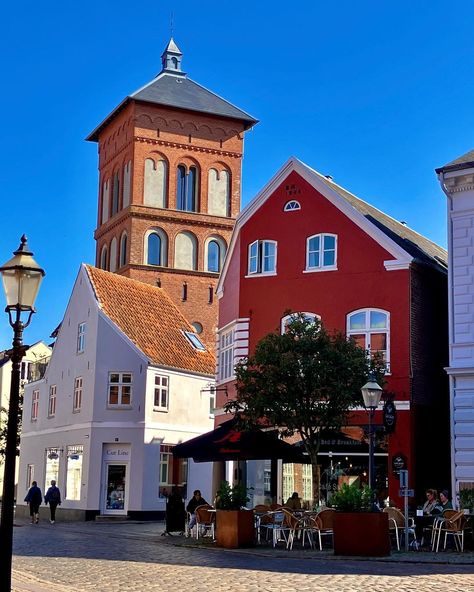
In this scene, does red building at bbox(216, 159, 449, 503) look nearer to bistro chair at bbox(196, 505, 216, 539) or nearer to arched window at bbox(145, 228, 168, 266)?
bistro chair at bbox(196, 505, 216, 539)

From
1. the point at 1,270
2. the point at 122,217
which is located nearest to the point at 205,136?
the point at 122,217

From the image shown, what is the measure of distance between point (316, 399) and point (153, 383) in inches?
658

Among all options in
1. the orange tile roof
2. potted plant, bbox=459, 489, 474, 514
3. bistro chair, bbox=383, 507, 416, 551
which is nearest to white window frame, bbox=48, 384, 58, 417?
the orange tile roof

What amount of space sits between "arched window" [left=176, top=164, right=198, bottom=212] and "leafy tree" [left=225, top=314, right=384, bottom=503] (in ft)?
134

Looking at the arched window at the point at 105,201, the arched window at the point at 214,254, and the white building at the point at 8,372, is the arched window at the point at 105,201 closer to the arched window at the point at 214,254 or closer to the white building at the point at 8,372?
the arched window at the point at 214,254

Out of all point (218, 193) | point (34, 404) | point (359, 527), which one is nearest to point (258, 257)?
point (359, 527)

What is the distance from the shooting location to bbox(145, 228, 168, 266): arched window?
6638 cm

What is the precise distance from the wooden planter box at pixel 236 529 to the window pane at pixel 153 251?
44.0m

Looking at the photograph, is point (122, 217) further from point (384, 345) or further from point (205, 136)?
point (384, 345)

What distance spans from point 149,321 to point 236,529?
80.7ft

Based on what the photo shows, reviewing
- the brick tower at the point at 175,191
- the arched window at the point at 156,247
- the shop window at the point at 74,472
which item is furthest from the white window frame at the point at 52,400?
the arched window at the point at 156,247

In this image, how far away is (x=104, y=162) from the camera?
7425 centimetres

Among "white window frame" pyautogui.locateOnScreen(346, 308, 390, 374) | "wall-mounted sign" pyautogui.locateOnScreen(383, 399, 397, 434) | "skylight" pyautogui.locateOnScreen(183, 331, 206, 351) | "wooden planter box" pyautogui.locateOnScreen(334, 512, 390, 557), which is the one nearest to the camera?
"wooden planter box" pyautogui.locateOnScreen(334, 512, 390, 557)

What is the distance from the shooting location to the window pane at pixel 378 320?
31.4m
